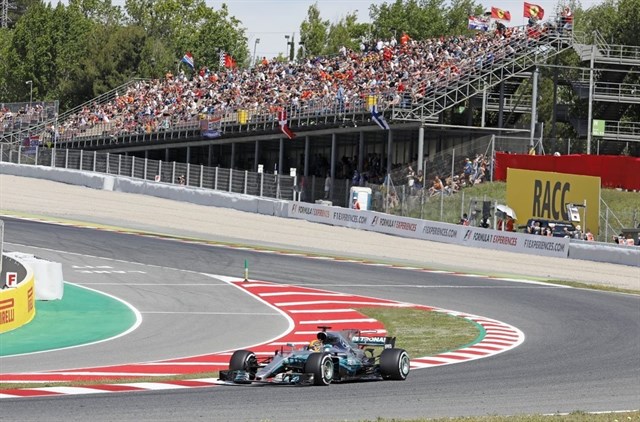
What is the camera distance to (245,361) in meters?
16.1

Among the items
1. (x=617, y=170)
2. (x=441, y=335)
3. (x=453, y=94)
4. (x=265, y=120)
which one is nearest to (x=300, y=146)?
(x=265, y=120)

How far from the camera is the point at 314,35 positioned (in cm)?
12331

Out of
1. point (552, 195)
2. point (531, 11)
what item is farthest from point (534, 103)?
point (552, 195)

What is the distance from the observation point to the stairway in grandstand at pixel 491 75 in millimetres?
51812

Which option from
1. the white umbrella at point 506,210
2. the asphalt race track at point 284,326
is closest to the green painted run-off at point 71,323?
the asphalt race track at point 284,326

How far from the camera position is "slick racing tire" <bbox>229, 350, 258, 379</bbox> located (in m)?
16.1

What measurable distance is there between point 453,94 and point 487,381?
38.5 meters

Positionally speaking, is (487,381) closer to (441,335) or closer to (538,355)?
(538,355)

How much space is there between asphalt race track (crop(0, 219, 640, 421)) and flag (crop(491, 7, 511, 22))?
924 inches

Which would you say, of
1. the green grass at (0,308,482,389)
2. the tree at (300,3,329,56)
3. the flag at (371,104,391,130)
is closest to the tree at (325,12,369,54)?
the tree at (300,3,329,56)

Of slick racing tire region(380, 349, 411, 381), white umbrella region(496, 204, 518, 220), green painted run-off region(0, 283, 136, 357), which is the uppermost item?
white umbrella region(496, 204, 518, 220)

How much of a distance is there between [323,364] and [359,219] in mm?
31631

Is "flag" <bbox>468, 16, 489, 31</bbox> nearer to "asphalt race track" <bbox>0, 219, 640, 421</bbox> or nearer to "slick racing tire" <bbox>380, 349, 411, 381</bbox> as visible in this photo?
"asphalt race track" <bbox>0, 219, 640, 421</bbox>

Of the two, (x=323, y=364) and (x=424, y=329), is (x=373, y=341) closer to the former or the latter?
(x=323, y=364)
